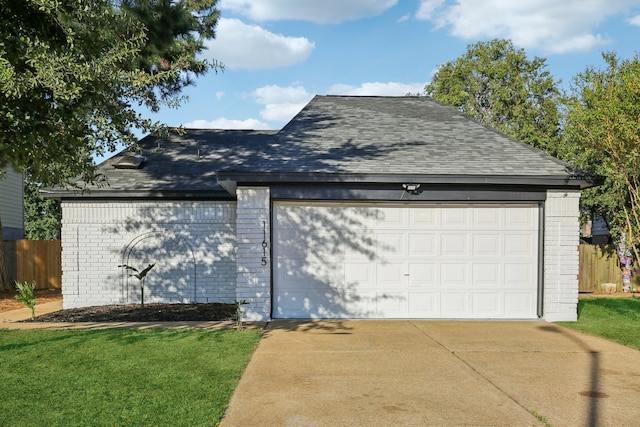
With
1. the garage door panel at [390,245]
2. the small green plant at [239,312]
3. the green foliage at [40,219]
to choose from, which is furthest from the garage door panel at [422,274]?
the green foliage at [40,219]

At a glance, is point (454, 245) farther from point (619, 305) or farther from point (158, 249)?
point (158, 249)

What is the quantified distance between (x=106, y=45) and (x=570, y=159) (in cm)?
1693

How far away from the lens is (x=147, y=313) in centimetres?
1122

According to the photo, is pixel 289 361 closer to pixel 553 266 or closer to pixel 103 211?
pixel 553 266

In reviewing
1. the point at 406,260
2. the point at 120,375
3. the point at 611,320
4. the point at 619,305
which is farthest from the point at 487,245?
the point at 120,375

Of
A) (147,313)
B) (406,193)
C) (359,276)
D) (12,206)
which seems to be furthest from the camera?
(12,206)

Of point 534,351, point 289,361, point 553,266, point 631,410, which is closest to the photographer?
point 631,410

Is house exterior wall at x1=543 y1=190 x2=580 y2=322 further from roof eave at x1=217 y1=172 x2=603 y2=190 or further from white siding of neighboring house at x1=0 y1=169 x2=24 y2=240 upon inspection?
white siding of neighboring house at x1=0 y1=169 x2=24 y2=240

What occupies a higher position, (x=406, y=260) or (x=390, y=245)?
(x=390, y=245)

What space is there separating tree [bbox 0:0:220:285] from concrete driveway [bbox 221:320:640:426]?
398 cm

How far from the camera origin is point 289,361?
708 cm

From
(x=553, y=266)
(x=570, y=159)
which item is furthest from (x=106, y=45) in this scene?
(x=570, y=159)

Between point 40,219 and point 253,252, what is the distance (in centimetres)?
2330

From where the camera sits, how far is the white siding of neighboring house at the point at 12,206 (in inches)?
899
